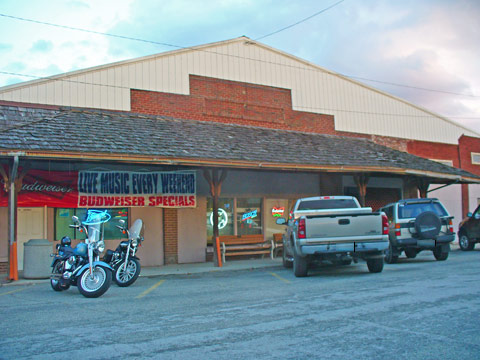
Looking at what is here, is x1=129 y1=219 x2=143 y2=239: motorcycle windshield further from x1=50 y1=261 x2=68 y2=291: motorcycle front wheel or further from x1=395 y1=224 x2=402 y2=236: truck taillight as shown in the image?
x1=395 y1=224 x2=402 y2=236: truck taillight

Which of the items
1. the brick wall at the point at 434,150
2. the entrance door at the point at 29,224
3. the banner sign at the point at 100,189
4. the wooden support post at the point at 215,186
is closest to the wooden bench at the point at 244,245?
the wooden support post at the point at 215,186

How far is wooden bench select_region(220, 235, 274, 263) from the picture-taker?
694 inches

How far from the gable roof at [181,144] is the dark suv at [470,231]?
78.9 inches

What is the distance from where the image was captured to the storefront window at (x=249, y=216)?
18859mm

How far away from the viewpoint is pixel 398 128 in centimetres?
2503

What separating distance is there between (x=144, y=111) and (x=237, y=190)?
172 inches

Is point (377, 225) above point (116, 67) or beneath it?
beneath

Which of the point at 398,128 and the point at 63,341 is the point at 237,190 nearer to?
the point at 398,128

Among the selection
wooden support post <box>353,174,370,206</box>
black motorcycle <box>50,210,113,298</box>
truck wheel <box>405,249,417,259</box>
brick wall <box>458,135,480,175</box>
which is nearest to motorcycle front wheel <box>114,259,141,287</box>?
black motorcycle <box>50,210,113,298</box>

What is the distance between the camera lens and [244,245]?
18.0 metres

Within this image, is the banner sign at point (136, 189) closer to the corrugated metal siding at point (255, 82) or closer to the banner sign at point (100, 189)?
the banner sign at point (100, 189)

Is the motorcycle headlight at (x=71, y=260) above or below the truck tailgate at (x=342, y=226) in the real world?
below

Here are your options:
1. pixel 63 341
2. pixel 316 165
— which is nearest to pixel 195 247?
pixel 316 165

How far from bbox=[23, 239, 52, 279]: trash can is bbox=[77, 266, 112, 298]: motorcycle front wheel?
417cm
